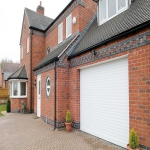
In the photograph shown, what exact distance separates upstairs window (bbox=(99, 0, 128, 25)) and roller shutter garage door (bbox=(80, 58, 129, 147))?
8.80 feet

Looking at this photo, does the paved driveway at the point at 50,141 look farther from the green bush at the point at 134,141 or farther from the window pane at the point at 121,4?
the window pane at the point at 121,4

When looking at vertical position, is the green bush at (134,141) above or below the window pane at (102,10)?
below

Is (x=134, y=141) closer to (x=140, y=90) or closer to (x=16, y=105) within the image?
(x=140, y=90)

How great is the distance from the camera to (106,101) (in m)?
4.98

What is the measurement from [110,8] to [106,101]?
4464mm

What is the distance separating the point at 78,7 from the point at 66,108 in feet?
18.9

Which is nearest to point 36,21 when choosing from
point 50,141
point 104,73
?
point 104,73

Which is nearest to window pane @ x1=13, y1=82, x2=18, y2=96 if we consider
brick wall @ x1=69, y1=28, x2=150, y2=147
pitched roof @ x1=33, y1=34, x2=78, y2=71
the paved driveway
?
pitched roof @ x1=33, y1=34, x2=78, y2=71

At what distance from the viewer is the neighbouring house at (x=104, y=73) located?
3.68 m

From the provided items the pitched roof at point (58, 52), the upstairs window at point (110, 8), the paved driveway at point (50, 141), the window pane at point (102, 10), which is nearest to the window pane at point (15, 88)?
the pitched roof at point (58, 52)

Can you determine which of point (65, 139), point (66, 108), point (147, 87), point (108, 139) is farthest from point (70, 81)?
point (147, 87)

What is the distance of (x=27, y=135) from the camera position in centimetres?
569

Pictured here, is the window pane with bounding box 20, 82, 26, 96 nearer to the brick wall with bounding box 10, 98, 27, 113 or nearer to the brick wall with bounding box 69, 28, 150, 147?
the brick wall with bounding box 10, 98, 27, 113

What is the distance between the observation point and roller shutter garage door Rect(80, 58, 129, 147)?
432 centimetres
